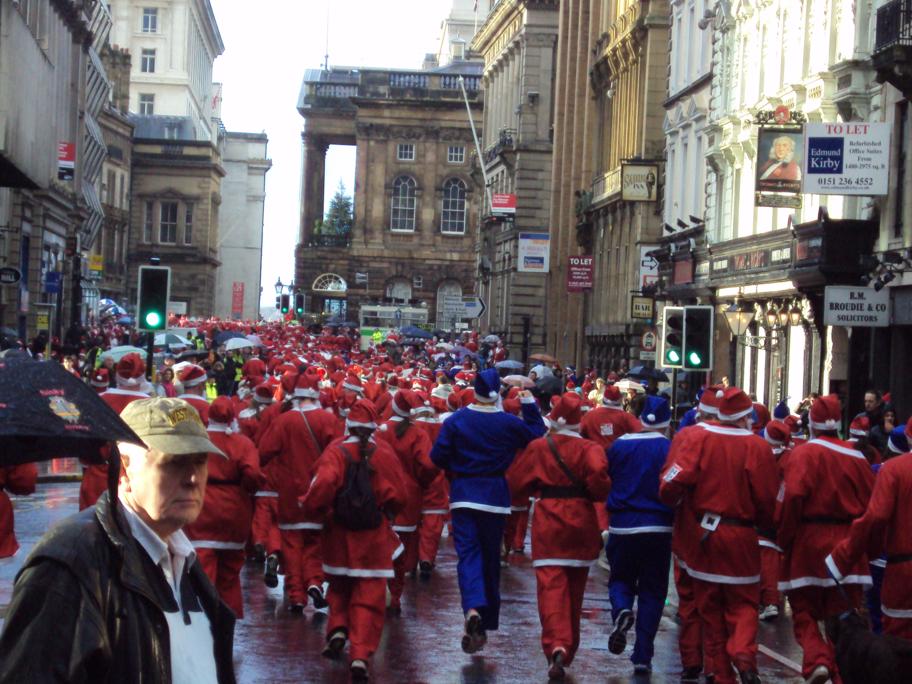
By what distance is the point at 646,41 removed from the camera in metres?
47.7

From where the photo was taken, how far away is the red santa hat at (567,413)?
12.4 metres

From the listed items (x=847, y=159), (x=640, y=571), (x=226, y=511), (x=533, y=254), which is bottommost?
(x=640, y=571)

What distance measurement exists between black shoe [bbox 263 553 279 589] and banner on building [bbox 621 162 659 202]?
30692mm

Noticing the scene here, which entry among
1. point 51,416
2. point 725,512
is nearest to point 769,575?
point 725,512

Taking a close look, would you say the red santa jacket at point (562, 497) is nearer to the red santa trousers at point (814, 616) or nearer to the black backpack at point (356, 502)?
the black backpack at point (356, 502)

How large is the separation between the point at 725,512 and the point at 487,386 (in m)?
2.43

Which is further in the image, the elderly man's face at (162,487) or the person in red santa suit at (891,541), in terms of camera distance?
the person in red santa suit at (891,541)

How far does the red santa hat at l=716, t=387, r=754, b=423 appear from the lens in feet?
37.6

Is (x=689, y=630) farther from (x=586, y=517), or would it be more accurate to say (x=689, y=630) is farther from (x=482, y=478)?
(x=482, y=478)

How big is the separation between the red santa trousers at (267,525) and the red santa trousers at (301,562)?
0.76 metres

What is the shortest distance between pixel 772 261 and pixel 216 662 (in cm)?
2899

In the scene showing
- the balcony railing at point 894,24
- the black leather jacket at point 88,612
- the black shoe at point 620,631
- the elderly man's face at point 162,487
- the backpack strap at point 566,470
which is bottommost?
the black shoe at point 620,631

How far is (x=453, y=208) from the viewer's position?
117 meters

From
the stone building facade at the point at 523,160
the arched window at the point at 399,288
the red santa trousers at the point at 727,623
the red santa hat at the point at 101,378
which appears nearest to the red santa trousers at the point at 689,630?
the red santa trousers at the point at 727,623
